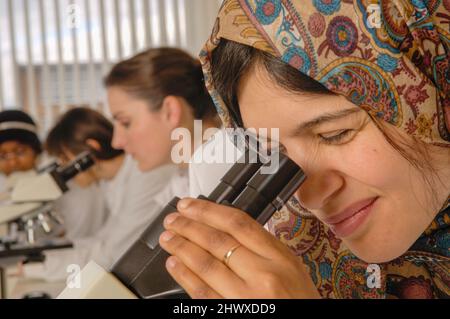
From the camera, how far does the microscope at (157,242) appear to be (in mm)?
642

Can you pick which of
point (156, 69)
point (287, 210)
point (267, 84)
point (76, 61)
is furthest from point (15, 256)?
point (76, 61)

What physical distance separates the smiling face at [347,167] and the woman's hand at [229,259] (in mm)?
221

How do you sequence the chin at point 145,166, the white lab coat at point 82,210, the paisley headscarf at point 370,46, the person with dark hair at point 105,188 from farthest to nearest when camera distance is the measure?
the white lab coat at point 82,210, the person with dark hair at point 105,188, the chin at point 145,166, the paisley headscarf at point 370,46

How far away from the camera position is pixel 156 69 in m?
2.29

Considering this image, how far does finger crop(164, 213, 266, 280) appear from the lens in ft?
2.01

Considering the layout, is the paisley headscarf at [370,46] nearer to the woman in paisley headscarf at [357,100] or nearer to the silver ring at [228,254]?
the woman in paisley headscarf at [357,100]

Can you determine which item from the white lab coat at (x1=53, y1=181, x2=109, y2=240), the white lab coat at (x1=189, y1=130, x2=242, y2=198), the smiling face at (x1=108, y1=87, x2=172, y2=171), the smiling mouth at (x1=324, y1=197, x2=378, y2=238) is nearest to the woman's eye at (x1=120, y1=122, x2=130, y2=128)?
the smiling face at (x1=108, y1=87, x2=172, y2=171)

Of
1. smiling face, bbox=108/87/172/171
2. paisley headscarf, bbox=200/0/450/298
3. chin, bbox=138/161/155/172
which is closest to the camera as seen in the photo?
paisley headscarf, bbox=200/0/450/298

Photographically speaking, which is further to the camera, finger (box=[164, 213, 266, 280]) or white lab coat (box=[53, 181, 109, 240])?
white lab coat (box=[53, 181, 109, 240])

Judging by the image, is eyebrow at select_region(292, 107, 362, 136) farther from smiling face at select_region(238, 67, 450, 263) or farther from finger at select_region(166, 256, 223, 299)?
finger at select_region(166, 256, 223, 299)

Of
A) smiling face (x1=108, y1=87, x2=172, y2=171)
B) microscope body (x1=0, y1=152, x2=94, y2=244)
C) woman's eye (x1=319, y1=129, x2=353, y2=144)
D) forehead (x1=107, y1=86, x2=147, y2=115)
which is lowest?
microscope body (x1=0, y1=152, x2=94, y2=244)

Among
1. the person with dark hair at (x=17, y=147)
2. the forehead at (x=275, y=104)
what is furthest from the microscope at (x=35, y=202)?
the forehead at (x=275, y=104)

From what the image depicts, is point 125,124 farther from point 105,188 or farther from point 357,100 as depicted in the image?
point 357,100

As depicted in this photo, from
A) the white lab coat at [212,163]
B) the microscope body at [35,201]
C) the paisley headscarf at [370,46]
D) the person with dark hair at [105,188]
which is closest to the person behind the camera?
the paisley headscarf at [370,46]
